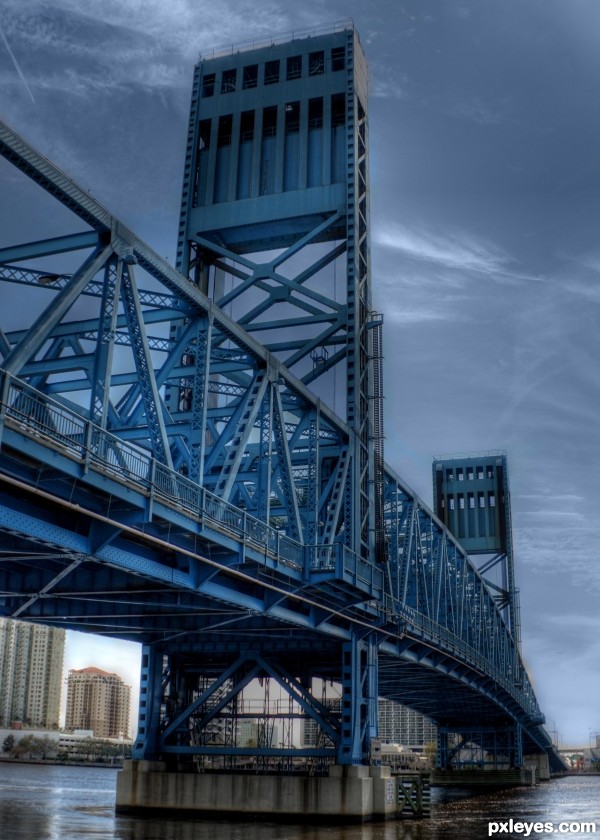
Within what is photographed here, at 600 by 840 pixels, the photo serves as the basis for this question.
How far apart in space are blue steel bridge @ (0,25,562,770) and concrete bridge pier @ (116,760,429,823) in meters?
1.21

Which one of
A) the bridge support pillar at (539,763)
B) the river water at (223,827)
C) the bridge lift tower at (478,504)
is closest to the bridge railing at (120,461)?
the river water at (223,827)

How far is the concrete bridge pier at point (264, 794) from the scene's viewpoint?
45500 millimetres

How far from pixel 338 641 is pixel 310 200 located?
1017 inches

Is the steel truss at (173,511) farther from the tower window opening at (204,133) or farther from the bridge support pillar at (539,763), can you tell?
the bridge support pillar at (539,763)

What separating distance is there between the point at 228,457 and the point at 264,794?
20.3m

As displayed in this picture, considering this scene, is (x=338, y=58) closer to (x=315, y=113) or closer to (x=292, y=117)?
(x=315, y=113)

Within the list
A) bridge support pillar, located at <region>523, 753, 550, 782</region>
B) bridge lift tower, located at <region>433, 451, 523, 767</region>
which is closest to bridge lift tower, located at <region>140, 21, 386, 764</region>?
bridge lift tower, located at <region>433, 451, 523, 767</region>

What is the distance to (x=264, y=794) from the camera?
4700 centimetres

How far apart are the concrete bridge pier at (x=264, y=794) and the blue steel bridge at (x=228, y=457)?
1206 millimetres

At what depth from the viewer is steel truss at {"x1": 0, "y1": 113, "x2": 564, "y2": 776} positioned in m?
25.4

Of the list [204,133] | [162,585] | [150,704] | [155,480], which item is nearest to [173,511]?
[155,480]

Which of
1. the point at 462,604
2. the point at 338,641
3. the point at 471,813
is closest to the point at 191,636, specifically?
the point at 338,641

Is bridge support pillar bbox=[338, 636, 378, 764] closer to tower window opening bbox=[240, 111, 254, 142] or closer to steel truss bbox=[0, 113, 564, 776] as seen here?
steel truss bbox=[0, 113, 564, 776]

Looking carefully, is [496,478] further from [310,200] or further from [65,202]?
[65,202]
